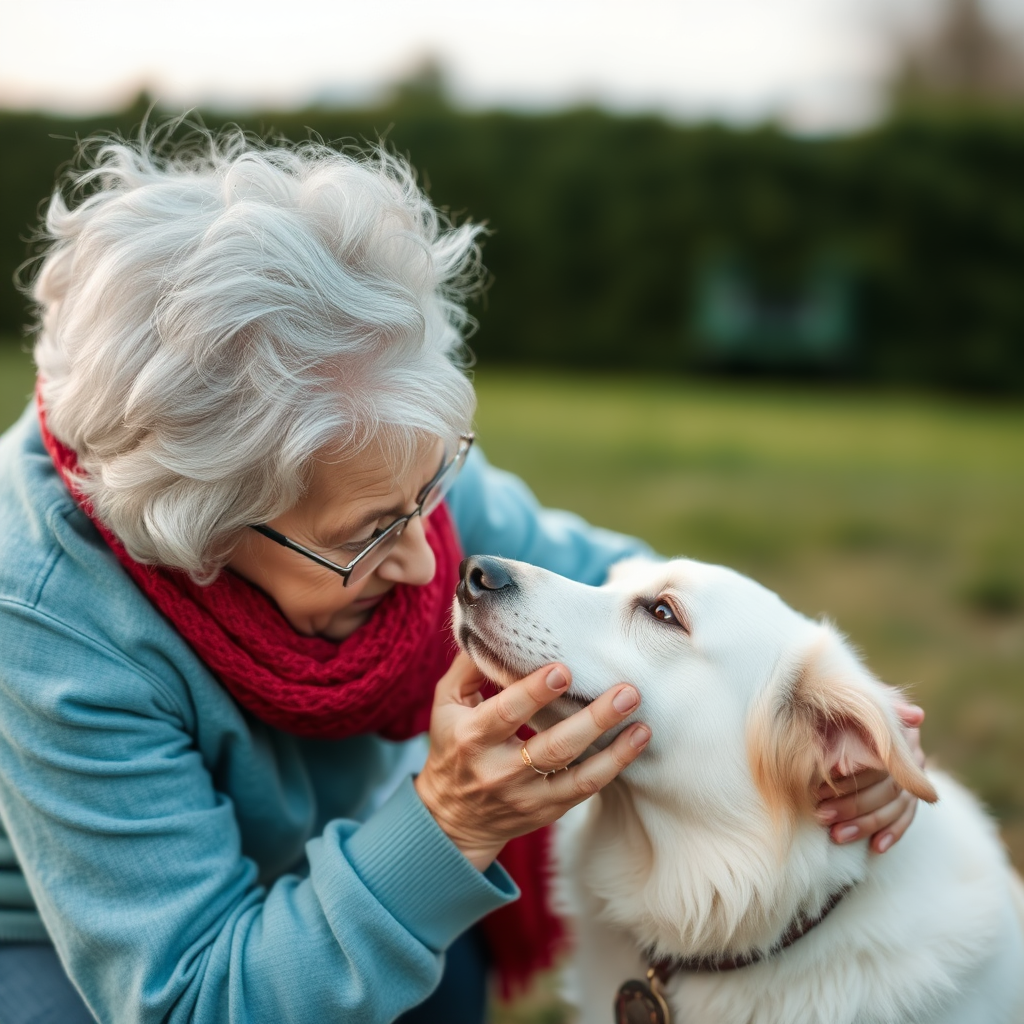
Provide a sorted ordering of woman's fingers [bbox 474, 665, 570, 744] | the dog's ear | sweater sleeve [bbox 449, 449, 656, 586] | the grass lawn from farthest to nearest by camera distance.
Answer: the grass lawn
sweater sleeve [bbox 449, 449, 656, 586]
the dog's ear
woman's fingers [bbox 474, 665, 570, 744]

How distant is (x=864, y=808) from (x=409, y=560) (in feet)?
2.82

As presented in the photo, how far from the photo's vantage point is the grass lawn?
338 centimetres

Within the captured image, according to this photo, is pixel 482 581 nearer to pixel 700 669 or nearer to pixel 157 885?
pixel 700 669

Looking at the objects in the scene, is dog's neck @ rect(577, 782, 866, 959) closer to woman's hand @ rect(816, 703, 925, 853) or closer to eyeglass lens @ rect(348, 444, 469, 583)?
woman's hand @ rect(816, 703, 925, 853)

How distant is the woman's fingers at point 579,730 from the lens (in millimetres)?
1476

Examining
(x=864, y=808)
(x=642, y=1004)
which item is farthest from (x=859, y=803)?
(x=642, y=1004)

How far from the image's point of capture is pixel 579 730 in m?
1.48

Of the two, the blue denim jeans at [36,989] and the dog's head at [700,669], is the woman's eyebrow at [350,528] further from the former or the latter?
the blue denim jeans at [36,989]

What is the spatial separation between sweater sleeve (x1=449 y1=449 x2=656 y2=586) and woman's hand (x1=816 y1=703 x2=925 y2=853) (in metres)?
0.81

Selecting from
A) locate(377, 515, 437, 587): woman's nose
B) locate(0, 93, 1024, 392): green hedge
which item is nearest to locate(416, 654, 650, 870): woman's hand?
locate(377, 515, 437, 587): woman's nose

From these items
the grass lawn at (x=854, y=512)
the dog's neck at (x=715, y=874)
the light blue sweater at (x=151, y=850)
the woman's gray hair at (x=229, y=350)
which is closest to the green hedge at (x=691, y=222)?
the grass lawn at (x=854, y=512)

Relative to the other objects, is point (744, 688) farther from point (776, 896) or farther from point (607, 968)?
point (607, 968)

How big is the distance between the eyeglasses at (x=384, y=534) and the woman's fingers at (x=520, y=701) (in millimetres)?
329

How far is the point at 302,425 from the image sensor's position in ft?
5.01
